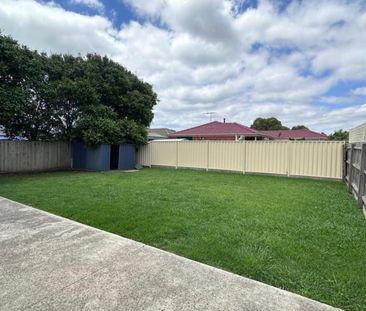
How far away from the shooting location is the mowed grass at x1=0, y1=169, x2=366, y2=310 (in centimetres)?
249

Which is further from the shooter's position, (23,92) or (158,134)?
(158,134)

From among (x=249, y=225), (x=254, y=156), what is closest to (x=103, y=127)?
(x=254, y=156)

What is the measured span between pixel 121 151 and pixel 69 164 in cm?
302

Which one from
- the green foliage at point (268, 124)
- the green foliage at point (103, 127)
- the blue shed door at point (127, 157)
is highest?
the green foliage at point (268, 124)

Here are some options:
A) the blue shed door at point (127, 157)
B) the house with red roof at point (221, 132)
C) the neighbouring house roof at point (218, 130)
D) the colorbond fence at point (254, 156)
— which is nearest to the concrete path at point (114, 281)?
the colorbond fence at point (254, 156)

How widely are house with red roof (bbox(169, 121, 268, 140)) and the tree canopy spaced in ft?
33.4

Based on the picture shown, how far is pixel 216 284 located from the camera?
2293 mm

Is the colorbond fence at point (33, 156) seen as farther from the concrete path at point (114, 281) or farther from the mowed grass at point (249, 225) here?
the concrete path at point (114, 281)

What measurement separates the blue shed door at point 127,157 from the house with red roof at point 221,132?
36.5ft

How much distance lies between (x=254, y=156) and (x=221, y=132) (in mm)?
12466

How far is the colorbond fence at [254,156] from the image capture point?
9.25 meters

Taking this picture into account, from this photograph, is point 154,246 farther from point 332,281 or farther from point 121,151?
point 121,151

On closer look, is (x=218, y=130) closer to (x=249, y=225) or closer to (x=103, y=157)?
(x=103, y=157)

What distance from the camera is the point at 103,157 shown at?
39.2ft
